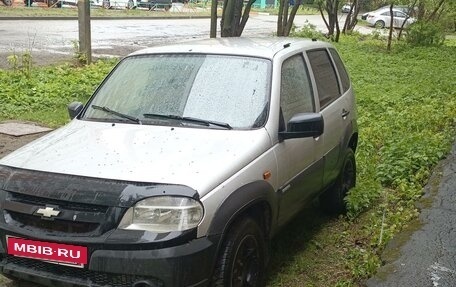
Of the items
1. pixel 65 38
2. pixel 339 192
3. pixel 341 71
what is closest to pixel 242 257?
pixel 339 192

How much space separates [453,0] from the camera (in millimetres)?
20609

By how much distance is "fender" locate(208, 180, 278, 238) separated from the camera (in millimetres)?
3279

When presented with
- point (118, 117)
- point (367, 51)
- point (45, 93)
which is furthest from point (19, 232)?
point (367, 51)

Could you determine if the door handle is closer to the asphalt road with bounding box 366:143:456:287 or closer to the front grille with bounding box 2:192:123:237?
the asphalt road with bounding box 366:143:456:287

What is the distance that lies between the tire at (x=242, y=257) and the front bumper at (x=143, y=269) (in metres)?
0.12

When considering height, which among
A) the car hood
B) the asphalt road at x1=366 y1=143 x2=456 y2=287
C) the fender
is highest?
the car hood

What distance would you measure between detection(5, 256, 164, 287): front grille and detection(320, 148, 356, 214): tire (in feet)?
9.24

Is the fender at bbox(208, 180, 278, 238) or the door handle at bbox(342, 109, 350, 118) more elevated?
the door handle at bbox(342, 109, 350, 118)

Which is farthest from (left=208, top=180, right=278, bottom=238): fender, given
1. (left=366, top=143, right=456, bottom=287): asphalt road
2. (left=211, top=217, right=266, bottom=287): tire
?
(left=366, top=143, right=456, bottom=287): asphalt road

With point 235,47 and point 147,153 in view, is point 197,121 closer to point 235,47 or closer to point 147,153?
point 147,153

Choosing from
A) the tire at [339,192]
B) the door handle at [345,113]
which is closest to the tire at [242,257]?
the tire at [339,192]

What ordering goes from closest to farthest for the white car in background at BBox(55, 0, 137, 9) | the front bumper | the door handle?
the front bumper → the door handle → the white car in background at BBox(55, 0, 137, 9)

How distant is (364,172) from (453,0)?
1614 cm

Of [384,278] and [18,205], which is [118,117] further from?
[384,278]
